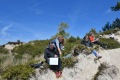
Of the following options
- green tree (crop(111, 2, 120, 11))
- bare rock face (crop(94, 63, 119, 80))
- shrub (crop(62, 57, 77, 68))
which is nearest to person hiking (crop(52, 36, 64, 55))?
shrub (crop(62, 57, 77, 68))

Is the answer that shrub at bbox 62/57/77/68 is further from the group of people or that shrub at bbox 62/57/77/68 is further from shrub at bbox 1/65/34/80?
shrub at bbox 1/65/34/80

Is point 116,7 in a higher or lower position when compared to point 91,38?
higher

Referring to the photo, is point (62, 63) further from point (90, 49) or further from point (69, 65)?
point (90, 49)

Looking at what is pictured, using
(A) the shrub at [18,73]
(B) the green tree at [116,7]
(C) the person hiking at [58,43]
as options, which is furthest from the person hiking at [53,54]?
→ (B) the green tree at [116,7]

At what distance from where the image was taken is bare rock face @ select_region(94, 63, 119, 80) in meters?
14.8

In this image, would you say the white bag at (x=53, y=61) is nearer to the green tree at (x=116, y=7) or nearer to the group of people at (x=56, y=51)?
the group of people at (x=56, y=51)

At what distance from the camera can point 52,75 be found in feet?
48.4

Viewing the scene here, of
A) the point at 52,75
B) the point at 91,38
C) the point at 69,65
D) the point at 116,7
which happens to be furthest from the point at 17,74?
the point at 116,7

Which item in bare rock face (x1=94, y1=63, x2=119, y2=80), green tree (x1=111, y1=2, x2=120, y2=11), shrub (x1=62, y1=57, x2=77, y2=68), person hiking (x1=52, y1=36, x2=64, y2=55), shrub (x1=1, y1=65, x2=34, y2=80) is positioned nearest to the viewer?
person hiking (x1=52, y1=36, x2=64, y2=55)

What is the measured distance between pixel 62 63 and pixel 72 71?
66 centimetres

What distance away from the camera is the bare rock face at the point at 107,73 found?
1481 centimetres

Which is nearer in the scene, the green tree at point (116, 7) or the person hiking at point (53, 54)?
the person hiking at point (53, 54)

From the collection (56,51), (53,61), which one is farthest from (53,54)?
(53,61)

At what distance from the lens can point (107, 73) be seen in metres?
15.0
